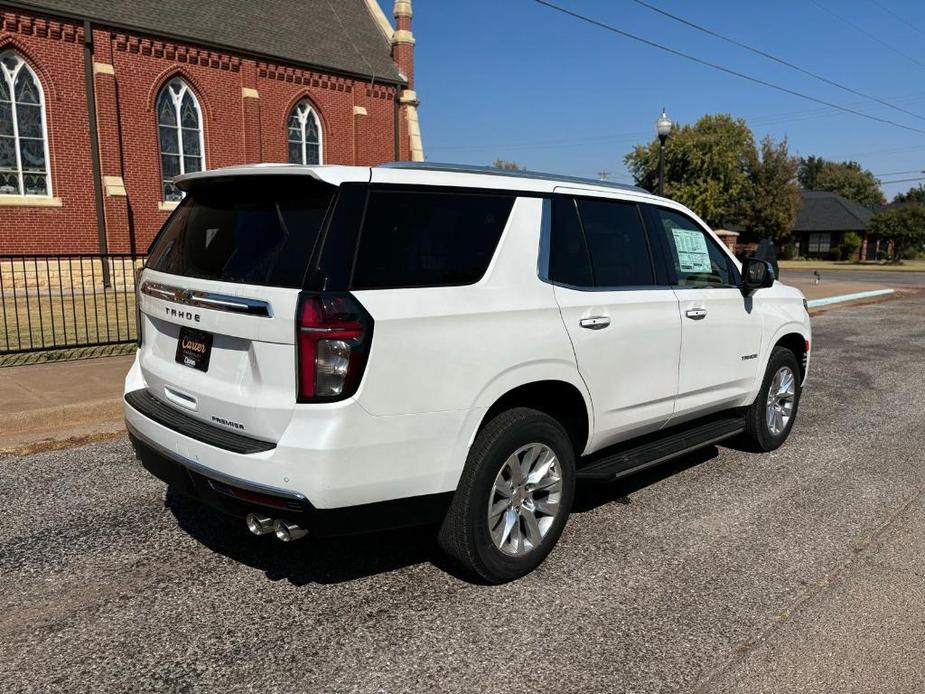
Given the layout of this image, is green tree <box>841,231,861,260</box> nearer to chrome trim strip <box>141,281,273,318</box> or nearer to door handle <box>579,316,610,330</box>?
door handle <box>579,316,610,330</box>

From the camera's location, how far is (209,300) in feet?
10.7

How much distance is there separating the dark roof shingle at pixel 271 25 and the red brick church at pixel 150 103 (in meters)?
0.06

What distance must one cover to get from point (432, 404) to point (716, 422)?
2864mm

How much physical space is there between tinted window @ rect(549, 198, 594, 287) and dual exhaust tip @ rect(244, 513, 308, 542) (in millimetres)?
1779

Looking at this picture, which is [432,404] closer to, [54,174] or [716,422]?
[716,422]

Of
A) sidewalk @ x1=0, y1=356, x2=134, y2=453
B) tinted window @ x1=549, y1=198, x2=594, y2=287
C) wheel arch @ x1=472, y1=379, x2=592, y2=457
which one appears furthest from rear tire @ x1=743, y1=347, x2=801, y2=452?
sidewalk @ x1=0, y1=356, x2=134, y2=453

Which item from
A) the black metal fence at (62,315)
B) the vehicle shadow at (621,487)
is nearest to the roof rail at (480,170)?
the vehicle shadow at (621,487)

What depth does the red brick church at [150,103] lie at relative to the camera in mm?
19047

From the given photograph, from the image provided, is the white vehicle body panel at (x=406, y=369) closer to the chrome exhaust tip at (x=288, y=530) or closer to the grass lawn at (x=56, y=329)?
the chrome exhaust tip at (x=288, y=530)

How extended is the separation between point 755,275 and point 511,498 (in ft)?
9.23

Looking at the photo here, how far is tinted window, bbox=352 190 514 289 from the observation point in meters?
3.08

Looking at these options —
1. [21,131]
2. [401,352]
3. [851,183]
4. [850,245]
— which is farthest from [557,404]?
[851,183]

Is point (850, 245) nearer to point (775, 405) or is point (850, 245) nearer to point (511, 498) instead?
point (775, 405)

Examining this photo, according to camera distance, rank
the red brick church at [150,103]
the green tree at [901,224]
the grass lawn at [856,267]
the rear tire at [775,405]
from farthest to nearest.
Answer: the green tree at [901,224] → the grass lawn at [856,267] → the red brick church at [150,103] → the rear tire at [775,405]
